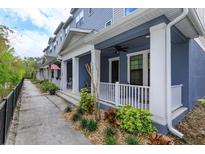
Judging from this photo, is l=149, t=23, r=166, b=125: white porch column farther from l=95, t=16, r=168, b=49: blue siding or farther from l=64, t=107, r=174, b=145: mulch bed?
l=64, t=107, r=174, b=145: mulch bed

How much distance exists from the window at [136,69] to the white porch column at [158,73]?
3.89m

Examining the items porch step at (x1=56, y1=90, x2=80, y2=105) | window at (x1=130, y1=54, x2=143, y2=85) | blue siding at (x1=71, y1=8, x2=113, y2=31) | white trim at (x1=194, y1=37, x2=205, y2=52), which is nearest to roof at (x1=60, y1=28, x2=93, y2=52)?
blue siding at (x1=71, y1=8, x2=113, y2=31)

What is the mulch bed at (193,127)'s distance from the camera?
4.98 metres

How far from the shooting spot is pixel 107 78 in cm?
1275

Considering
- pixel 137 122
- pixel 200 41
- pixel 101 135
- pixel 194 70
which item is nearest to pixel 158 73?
pixel 137 122

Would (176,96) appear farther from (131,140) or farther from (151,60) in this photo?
(131,140)

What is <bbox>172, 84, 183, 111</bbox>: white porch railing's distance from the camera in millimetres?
6066

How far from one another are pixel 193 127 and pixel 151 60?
2.97 m

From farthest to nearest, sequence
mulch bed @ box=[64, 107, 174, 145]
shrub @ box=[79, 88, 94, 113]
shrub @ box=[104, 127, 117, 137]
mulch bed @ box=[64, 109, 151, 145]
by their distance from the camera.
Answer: shrub @ box=[79, 88, 94, 113], shrub @ box=[104, 127, 117, 137], mulch bed @ box=[64, 109, 151, 145], mulch bed @ box=[64, 107, 174, 145]

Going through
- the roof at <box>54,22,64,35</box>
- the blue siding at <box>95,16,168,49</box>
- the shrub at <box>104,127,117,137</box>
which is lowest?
the shrub at <box>104,127,117,137</box>

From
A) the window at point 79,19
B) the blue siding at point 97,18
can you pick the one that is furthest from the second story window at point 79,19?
the blue siding at point 97,18

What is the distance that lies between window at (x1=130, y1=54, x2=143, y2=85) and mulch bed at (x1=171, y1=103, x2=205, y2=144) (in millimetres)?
2891

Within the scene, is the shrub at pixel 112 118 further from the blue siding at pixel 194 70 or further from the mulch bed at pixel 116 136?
the blue siding at pixel 194 70

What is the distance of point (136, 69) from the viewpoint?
9328mm
